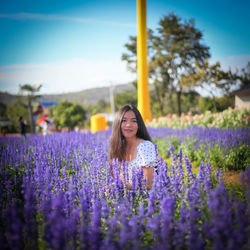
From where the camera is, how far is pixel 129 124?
317cm

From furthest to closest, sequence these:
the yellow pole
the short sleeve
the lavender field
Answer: the yellow pole, the short sleeve, the lavender field

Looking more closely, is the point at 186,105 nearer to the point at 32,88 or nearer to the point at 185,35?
→ the point at 185,35

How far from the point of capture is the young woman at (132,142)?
2.98 meters

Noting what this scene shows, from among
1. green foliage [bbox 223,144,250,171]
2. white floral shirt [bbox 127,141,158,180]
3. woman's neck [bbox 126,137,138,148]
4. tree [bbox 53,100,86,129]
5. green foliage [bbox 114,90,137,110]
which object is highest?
green foliage [bbox 114,90,137,110]

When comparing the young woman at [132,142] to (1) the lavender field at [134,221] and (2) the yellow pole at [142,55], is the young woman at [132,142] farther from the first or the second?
(2) the yellow pole at [142,55]

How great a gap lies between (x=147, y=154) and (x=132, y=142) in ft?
1.63

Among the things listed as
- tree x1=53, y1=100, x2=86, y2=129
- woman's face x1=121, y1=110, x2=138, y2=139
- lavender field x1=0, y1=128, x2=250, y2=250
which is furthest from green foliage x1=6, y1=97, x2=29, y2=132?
lavender field x1=0, y1=128, x2=250, y2=250

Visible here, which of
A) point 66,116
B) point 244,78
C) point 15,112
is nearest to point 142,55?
point 244,78

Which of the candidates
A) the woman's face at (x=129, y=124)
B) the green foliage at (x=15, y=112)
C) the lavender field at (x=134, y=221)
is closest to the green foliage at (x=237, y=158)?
the woman's face at (x=129, y=124)

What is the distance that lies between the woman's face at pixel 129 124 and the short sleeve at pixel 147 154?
0.86ft

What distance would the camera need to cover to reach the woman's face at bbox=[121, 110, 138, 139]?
10.4 feet

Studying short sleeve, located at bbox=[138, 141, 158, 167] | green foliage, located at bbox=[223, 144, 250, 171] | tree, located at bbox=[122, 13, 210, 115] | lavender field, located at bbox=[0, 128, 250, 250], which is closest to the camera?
lavender field, located at bbox=[0, 128, 250, 250]

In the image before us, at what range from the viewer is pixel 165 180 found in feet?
6.73

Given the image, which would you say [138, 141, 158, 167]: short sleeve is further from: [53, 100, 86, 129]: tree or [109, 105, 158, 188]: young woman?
[53, 100, 86, 129]: tree
